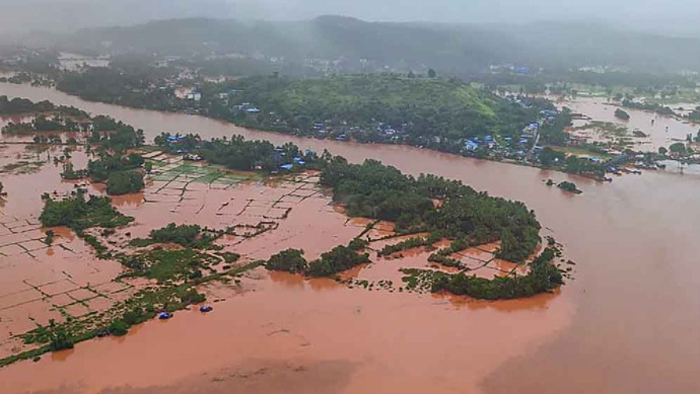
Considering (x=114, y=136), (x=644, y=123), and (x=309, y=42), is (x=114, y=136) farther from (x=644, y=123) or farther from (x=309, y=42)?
(x=309, y=42)

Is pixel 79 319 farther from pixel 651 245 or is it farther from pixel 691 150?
pixel 691 150

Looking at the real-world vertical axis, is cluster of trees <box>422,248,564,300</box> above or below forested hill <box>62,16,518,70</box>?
below

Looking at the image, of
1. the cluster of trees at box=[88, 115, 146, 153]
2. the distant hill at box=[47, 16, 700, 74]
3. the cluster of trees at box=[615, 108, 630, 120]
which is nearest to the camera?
the cluster of trees at box=[88, 115, 146, 153]

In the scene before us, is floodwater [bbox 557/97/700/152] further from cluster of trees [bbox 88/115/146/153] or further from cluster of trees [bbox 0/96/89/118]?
cluster of trees [bbox 0/96/89/118]

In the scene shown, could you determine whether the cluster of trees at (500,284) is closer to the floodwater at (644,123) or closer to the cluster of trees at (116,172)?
the cluster of trees at (116,172)

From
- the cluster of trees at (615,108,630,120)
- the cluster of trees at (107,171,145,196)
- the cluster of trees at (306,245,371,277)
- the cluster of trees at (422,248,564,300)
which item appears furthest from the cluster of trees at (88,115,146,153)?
the cluster of trees at (615,108,630,120)

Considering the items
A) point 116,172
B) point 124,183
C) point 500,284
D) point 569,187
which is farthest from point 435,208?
point 116,172

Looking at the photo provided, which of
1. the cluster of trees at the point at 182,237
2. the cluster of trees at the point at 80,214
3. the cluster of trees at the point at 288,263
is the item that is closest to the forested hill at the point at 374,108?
the cluster of trees at the point at 80,214
